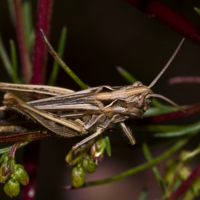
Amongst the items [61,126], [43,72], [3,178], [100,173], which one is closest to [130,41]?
[100,173]

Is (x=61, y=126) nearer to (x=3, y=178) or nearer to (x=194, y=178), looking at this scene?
(x=3, y=178)

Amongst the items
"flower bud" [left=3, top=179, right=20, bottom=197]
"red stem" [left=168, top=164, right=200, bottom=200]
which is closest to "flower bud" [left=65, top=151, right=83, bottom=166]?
"flower bud" [left=3, top=179, right=20, bottom=197]

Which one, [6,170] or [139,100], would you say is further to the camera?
[139,100]

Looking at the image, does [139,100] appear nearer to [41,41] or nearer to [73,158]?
[73,158]

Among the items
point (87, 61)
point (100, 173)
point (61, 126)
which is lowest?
point (100, 173)

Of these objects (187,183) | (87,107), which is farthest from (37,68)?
(187,183)

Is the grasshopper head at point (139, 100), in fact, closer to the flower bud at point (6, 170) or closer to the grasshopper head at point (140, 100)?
the grasshopper head at point (140, 100)
